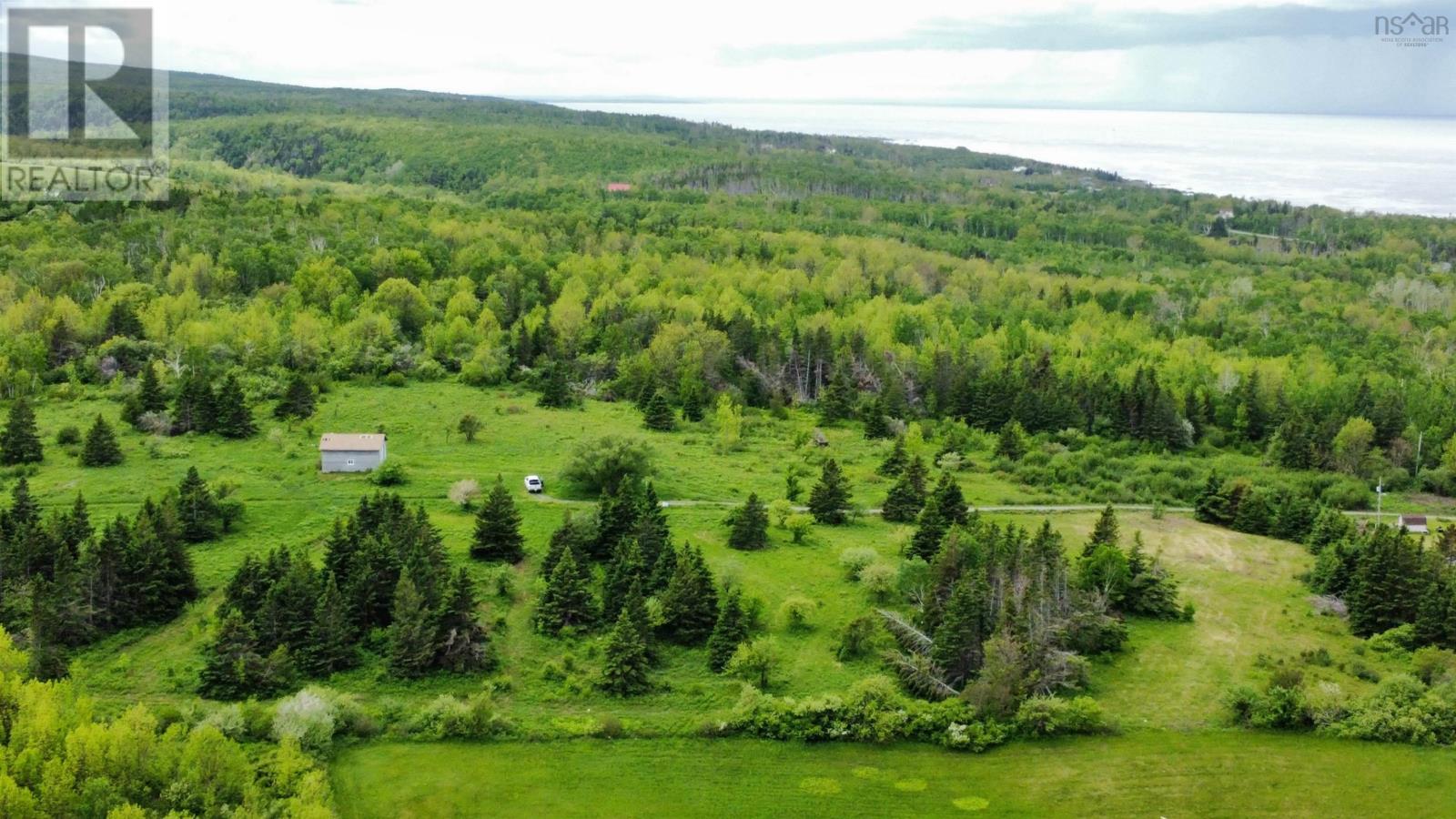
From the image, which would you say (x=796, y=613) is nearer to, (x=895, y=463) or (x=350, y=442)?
(x=895, y=463)

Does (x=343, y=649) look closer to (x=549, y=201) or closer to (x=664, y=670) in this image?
(x=664, y=670)

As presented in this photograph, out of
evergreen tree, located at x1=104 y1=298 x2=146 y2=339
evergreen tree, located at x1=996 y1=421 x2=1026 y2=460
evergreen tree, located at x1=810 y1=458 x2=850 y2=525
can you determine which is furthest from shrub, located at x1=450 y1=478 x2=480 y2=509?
evergreen tree, located at x1=104 y1=298 x2=146 y2=339

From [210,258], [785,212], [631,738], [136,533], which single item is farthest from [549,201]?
[631,738]

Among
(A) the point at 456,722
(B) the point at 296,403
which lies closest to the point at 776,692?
(A) the point at 456,722

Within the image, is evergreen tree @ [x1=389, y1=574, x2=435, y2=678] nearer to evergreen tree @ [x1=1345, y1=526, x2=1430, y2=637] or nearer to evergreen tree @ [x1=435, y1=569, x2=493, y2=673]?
evergreen tree @ [x1=435, y1=569, x2=493, y2=673]

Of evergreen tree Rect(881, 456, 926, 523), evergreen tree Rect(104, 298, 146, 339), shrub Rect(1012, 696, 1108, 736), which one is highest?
evergreen tree Rect(104, 298, 146, 339)

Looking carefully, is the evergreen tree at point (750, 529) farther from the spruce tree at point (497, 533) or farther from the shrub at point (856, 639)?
the shrub at point (856, 639)

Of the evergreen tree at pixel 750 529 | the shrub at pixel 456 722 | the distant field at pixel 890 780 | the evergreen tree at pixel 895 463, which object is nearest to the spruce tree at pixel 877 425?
the evergreen tree at pixel 895 463
